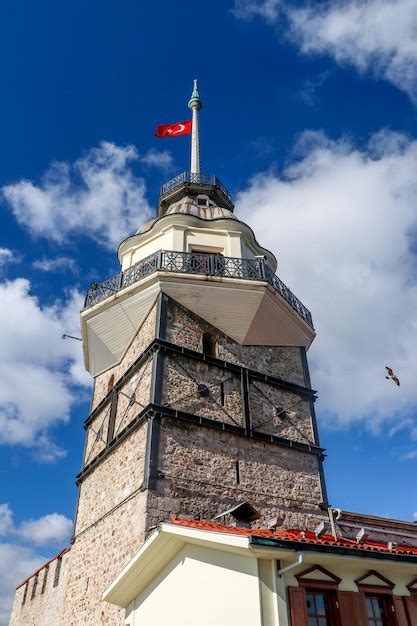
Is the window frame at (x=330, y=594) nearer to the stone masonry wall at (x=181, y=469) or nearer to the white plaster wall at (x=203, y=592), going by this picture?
the white plaster wall at (x=203, y=592)

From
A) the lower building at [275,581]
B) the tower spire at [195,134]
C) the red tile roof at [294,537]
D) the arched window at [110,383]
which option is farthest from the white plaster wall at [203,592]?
the tower spire at [195,134]

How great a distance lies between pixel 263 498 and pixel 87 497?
4.85 meters

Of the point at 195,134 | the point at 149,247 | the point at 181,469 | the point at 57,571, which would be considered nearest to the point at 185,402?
the point at 181,469

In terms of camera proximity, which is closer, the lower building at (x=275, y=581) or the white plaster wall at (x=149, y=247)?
the lower building at (x=275, y=581)

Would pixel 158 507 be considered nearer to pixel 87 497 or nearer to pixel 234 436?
pixel 234 436

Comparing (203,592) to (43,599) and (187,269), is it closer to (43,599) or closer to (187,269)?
(187,269)

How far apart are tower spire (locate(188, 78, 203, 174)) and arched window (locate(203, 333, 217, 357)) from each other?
29.1 ft

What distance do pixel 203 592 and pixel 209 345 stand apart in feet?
24.0

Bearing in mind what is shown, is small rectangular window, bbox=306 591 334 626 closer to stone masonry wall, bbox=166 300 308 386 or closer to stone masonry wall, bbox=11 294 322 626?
stone masonry wall, bbox=11 294 322 626

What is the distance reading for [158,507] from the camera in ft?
33.4

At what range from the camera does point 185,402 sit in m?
12.1

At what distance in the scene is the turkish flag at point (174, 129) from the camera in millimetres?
20203

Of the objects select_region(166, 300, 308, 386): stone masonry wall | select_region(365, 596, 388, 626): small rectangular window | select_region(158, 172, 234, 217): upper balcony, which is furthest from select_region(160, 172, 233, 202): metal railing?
select_region(365, 596, 388, 626): small rectangular window

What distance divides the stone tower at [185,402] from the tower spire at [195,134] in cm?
470
